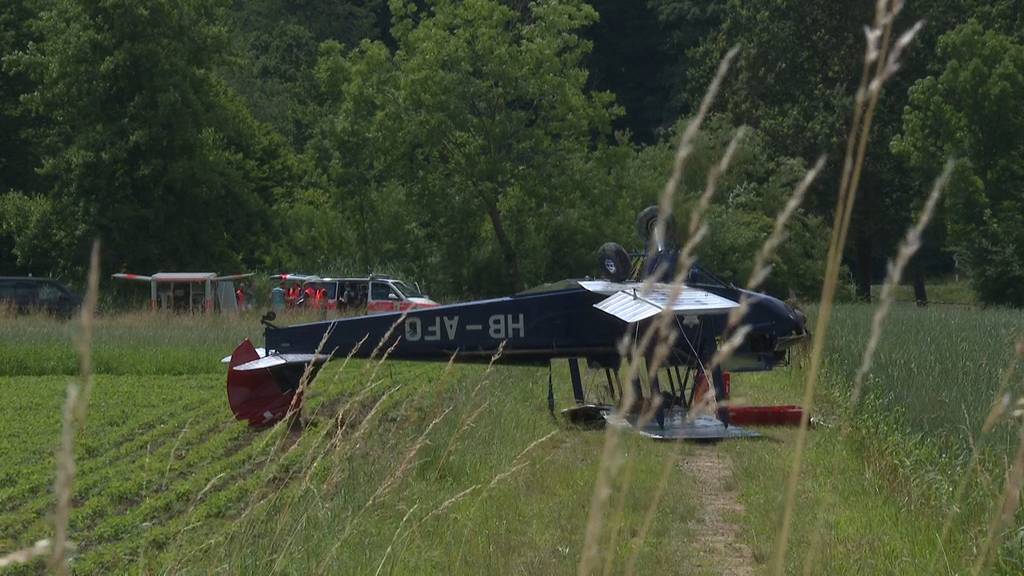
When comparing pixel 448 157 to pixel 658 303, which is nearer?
pixel 658 303

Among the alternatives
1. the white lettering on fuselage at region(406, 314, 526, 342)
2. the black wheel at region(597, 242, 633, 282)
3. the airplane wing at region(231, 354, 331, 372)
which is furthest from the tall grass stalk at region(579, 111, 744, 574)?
the black wheel at region(597, 242, 633, 282)

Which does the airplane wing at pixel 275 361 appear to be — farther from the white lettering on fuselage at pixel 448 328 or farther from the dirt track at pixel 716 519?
the dirt track at pixel 716 519

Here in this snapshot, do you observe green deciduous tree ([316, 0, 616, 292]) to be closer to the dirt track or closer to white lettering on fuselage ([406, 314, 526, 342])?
white lettering on fuselage ([406, 314, 526, 342])

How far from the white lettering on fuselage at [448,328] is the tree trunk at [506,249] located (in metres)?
29.9

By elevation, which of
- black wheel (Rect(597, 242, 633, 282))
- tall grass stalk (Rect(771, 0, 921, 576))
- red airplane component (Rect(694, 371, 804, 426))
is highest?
tall grass stalk (Rect(771, 0, 921, 576))

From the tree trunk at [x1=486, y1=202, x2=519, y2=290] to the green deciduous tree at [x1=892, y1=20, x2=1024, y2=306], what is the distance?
12.6m

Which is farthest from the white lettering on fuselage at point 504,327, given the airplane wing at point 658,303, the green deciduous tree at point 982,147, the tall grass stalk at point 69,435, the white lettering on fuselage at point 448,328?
the green deciduous tree at point 982,147

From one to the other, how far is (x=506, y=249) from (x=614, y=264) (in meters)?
29.6

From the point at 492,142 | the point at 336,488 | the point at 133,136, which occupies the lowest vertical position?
Answer: the point at 336,488

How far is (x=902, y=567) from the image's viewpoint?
738 cm

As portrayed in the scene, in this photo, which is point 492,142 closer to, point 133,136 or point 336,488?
point 133,136

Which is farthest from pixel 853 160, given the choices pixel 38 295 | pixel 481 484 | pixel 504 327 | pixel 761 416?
pixel 38 295

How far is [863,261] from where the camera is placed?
5450 cm

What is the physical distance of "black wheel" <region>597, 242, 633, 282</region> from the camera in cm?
1512
